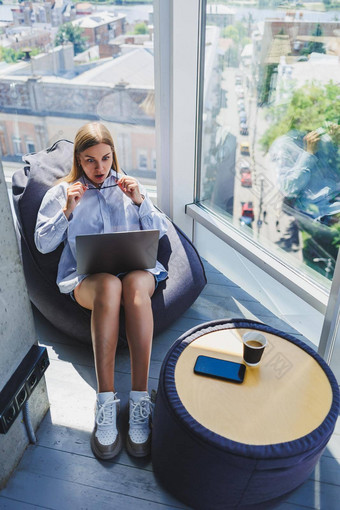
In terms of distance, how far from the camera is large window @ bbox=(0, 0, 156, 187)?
2.88m

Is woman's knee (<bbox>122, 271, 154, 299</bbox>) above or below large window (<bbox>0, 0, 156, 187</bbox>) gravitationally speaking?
below

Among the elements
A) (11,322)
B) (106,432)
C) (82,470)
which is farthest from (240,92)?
(82,470)

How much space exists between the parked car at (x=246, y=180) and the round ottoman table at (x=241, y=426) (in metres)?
1.22

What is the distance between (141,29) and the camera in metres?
2.80

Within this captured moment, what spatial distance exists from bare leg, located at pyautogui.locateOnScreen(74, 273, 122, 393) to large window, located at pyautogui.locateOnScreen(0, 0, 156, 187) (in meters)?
1.40

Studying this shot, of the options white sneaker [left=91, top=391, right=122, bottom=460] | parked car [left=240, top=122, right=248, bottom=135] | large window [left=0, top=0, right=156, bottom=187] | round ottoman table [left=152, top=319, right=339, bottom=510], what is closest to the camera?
round ottoman table [left=152, top=319, right=339, bottom=510]

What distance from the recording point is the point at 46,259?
239 centimetres

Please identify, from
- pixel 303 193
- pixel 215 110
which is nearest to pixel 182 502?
pixel 303 193

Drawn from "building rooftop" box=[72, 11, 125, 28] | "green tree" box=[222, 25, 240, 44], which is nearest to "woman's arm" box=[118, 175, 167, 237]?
"green tree" box=[222, 25, 240, 44]

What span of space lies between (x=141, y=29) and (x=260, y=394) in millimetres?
2302

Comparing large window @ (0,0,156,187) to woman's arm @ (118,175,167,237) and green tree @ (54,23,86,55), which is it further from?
woman's arm @ (118,175,167,237)

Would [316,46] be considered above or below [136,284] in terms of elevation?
above

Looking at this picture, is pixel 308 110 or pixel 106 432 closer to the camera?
pixel 106 432

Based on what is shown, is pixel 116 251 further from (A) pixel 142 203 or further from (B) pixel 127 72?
(B) pixel 127 72
